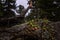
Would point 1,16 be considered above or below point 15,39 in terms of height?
above

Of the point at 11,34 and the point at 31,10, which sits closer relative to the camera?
the point at 11,34

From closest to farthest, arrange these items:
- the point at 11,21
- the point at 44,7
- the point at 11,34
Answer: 1. the point at 11,34
2. the point at 11,21
3. the point at 44,7

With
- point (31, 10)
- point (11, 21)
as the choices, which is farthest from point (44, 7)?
point (11, 21)

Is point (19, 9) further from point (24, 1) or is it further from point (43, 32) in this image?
point (43, 32)

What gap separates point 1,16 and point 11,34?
845 mm

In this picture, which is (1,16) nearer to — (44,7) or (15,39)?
(15,39)

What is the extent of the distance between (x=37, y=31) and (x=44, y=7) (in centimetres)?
143

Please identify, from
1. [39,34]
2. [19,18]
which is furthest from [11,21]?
[39,34]

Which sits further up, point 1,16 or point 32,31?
point 1,16

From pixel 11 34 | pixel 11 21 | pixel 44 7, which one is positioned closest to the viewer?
pixel 11 34

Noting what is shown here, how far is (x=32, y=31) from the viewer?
651 cm

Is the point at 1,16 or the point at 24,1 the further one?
the point at 24,1

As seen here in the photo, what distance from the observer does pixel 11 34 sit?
6414 millimetres

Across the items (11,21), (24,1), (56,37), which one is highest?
(24,1)
